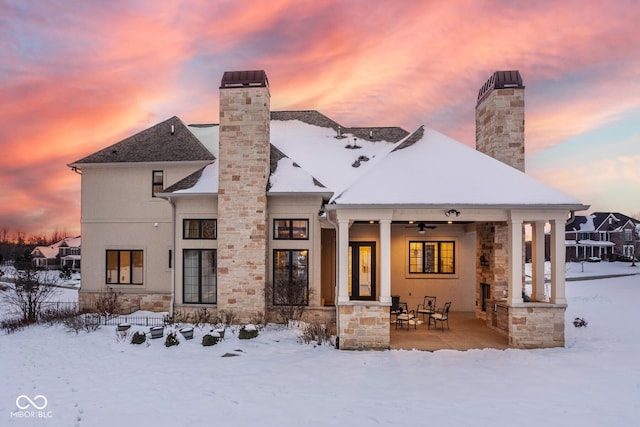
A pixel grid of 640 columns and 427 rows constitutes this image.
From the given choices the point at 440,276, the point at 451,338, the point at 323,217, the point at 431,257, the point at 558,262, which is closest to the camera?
the point at 558,262

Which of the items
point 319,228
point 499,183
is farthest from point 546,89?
point 319,228

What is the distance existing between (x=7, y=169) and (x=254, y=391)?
95.1 feet

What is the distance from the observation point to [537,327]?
1019cm

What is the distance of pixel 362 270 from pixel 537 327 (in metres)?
6.81

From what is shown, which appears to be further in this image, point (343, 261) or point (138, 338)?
point (138, 338)

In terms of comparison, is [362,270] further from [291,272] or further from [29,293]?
[29,293]

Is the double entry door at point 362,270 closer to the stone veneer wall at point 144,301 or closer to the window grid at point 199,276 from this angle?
the window grid at point 199,276

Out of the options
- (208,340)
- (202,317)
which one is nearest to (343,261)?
(208,340)

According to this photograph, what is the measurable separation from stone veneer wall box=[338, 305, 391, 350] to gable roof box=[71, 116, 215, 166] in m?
9.25

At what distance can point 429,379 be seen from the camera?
7.84 meters

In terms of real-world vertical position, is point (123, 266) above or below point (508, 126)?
below

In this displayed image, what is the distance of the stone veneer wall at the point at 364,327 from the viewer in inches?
392

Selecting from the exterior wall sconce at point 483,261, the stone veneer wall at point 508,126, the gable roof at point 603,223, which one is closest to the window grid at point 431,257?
the exterior wall sconce at point 483,261

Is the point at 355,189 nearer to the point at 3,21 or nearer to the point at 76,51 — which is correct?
the point at 76,51
